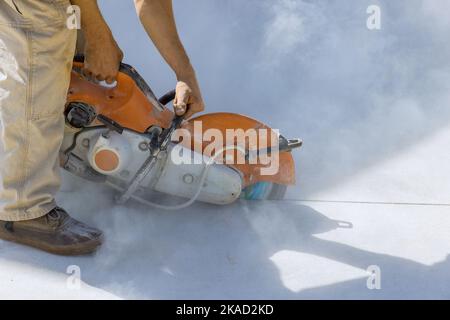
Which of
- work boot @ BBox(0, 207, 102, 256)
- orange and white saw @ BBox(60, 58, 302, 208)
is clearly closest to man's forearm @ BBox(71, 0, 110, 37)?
orange and white saw @ BBox(60, 58, 302, 208)

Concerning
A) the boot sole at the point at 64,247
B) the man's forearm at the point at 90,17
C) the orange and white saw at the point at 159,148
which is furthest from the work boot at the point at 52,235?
the man's forearm at the point at 90,17

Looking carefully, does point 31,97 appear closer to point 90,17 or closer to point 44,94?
point 44,94

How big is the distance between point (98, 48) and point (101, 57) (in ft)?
0.09

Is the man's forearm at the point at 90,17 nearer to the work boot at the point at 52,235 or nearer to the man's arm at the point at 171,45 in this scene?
the man's arm at the point at 171,45

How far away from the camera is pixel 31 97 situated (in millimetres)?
1754

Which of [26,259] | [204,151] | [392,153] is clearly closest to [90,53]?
[204,151]

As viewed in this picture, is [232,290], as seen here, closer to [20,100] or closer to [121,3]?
[20,100]

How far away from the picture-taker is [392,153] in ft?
8.61

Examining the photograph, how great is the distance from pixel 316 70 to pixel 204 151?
1195mm

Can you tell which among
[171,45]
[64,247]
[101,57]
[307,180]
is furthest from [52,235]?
[307,180]

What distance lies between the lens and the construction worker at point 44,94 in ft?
5.68

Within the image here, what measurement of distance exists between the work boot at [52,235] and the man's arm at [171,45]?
0.47 metres

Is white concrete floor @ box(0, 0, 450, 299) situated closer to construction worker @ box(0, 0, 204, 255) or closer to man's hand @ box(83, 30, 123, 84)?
construction worker @ box(0, 0, 204, 255)

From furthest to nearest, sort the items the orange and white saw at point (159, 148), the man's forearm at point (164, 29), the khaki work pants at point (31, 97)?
the orange and white saw at point (159, 148) < the man's forearm at point (164, 29) < the khaki work pants at point (31, 97)
